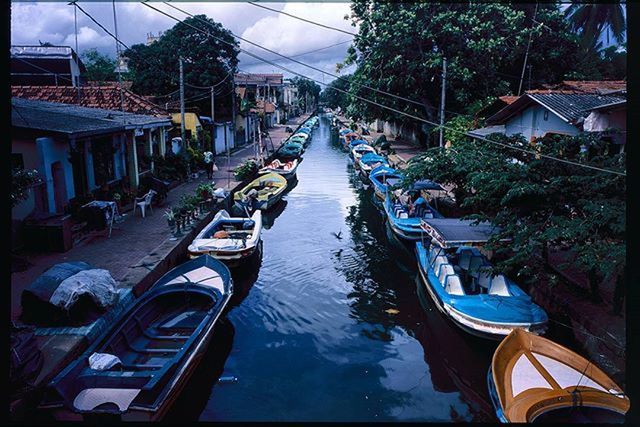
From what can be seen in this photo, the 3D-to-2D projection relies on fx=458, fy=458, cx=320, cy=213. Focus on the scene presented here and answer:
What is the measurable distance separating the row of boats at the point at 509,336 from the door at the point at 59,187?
10270mm

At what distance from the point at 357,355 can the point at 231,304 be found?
3.93 metres

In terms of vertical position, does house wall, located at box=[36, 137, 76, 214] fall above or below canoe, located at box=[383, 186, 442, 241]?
above

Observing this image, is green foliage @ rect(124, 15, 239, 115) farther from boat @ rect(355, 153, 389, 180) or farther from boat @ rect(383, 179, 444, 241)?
boat @ rect(383, 179, 444, 241)

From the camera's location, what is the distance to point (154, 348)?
841 cm

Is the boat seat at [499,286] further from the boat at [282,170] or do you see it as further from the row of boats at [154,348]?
the boat at [282,170]

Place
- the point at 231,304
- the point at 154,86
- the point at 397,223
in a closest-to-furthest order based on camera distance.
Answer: the point at 231,304, the point at 397,223, the point at 154,86

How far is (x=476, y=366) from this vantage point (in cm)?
886

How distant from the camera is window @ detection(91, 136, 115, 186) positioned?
50.5 feet

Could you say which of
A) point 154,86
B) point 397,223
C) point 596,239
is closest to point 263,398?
point 596,239

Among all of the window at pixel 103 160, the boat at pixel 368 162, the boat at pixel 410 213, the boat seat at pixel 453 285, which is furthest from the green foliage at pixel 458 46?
the boat seat at pixel 453 285

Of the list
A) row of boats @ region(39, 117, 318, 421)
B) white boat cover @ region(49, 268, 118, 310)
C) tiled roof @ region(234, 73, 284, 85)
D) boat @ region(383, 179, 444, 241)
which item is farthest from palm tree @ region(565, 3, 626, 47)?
tiled roof @ region(234, 73, 284, 85)

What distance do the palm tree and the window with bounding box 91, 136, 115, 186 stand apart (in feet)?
84.4

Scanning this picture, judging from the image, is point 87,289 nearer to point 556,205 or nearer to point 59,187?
point 59,187

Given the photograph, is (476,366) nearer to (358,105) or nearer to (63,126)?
(63,126)
